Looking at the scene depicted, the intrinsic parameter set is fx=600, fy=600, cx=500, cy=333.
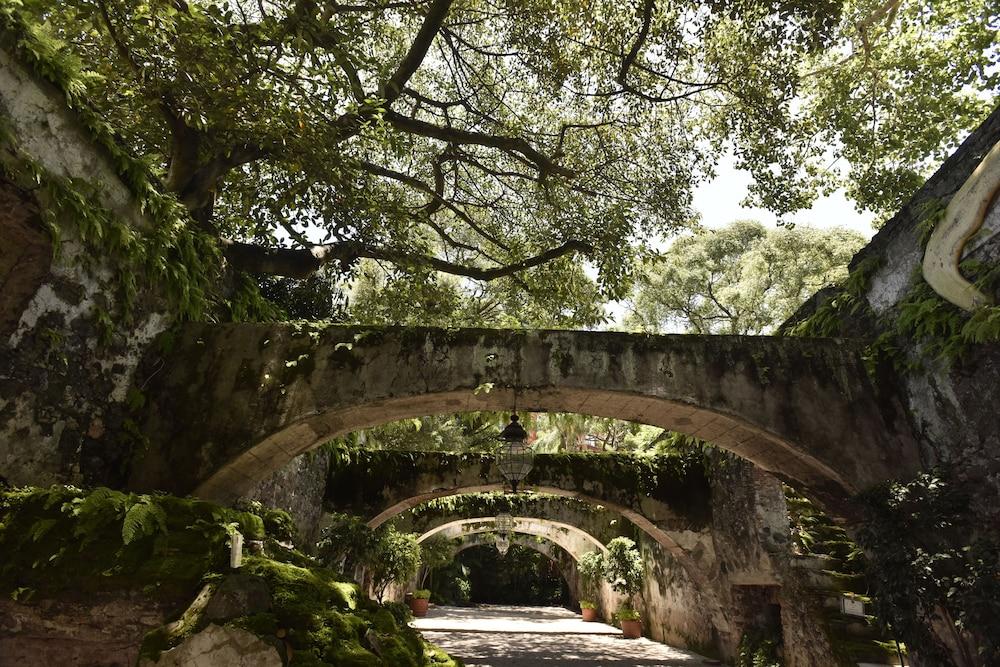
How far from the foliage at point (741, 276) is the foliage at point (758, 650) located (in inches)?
398

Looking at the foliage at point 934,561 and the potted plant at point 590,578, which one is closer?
the foliage at point 934,561

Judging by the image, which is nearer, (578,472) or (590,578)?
(578,472)

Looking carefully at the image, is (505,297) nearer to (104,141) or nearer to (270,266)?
(270,266)

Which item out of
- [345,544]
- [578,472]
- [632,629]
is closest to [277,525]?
[345,544]

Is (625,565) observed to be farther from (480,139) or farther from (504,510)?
(480,139)

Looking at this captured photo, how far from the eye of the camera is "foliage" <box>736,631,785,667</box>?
8.08 meters

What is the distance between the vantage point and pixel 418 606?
1772 centimetres

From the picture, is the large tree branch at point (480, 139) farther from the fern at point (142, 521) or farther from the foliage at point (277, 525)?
the fern at point (142, 521)

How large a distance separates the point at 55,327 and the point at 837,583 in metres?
8.74

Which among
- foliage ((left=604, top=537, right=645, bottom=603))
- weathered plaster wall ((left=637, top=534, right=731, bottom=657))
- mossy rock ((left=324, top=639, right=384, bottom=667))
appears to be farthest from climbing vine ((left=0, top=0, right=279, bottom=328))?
foliage ((left=604, top=537, right=645, bottom=603))

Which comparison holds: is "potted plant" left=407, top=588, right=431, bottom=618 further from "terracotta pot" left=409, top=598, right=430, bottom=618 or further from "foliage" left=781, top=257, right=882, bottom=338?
"foliage" left=781, top=257, right=882, bottom=338

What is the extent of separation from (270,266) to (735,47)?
21.3 feet

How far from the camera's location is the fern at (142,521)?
344 cm

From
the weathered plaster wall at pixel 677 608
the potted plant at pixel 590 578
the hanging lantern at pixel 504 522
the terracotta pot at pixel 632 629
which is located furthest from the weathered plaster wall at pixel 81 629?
the potted plant at pixel 590 578
